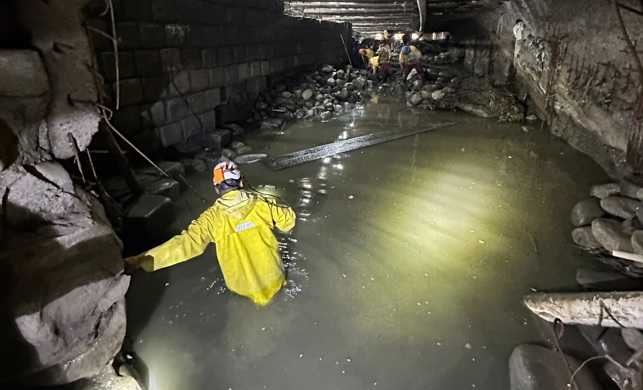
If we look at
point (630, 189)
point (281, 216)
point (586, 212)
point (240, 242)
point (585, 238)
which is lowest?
point (585, 238)

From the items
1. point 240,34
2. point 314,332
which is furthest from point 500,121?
point 314,332

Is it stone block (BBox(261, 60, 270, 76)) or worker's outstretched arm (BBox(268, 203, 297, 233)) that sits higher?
stone block (BBox(261, 60, 270, 76))

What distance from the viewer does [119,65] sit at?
502 centimetres

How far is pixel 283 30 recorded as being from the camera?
973cm

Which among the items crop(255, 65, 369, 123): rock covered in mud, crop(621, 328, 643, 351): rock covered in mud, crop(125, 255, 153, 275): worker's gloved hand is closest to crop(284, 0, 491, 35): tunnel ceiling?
crop(255, 65, 369, 123): rock covered in mud

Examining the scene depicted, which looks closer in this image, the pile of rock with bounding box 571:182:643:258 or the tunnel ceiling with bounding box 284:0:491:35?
the pile of rock with bounding box 571:182:643:258

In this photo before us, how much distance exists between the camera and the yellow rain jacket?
258 cm

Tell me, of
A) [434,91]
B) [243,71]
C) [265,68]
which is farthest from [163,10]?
[434,91]

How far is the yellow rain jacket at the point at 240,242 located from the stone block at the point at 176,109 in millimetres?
3999

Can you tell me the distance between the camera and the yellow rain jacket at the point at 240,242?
258 centimetres

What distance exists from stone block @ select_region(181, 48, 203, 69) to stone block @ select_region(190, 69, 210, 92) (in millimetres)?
98

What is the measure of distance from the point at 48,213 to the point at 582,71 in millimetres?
7623

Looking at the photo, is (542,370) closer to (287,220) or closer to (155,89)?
(287,220)

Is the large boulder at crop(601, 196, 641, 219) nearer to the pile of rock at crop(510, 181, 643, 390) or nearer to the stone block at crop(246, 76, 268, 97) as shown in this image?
the pile of rock at crop(510, 181, 643, 390)
